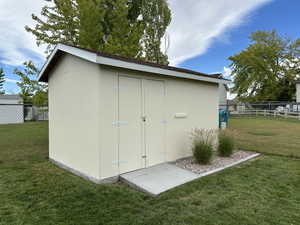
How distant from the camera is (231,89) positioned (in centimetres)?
2761

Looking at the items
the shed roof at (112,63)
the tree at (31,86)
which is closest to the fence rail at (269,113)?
the shed roof at (112,63)

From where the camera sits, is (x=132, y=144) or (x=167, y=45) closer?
(x=132, y=144)

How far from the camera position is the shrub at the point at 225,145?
Result: 4.83m

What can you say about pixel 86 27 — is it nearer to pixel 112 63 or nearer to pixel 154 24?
pixel 112 63

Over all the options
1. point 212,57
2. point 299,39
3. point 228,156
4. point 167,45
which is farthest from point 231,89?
point 228,156

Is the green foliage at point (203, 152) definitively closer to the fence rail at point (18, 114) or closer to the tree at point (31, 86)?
the tree at point (31, 86)

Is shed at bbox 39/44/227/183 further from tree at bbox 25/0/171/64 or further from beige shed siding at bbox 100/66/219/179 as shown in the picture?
tree at bbox 25/0/171/64

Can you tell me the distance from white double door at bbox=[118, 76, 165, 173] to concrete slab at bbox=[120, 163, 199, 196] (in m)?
0.18

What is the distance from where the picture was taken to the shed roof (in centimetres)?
301

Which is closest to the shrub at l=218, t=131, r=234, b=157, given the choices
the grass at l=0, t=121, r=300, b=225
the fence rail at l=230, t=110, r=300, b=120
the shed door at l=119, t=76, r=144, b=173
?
the grass at l=0, t=121, r=300, b=225

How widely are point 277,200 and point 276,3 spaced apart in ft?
44.3

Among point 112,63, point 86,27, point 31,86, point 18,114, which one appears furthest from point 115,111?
point 18,114

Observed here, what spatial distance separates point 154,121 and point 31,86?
6060 mm

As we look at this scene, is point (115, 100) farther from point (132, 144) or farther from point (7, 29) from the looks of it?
point (7, 29)
